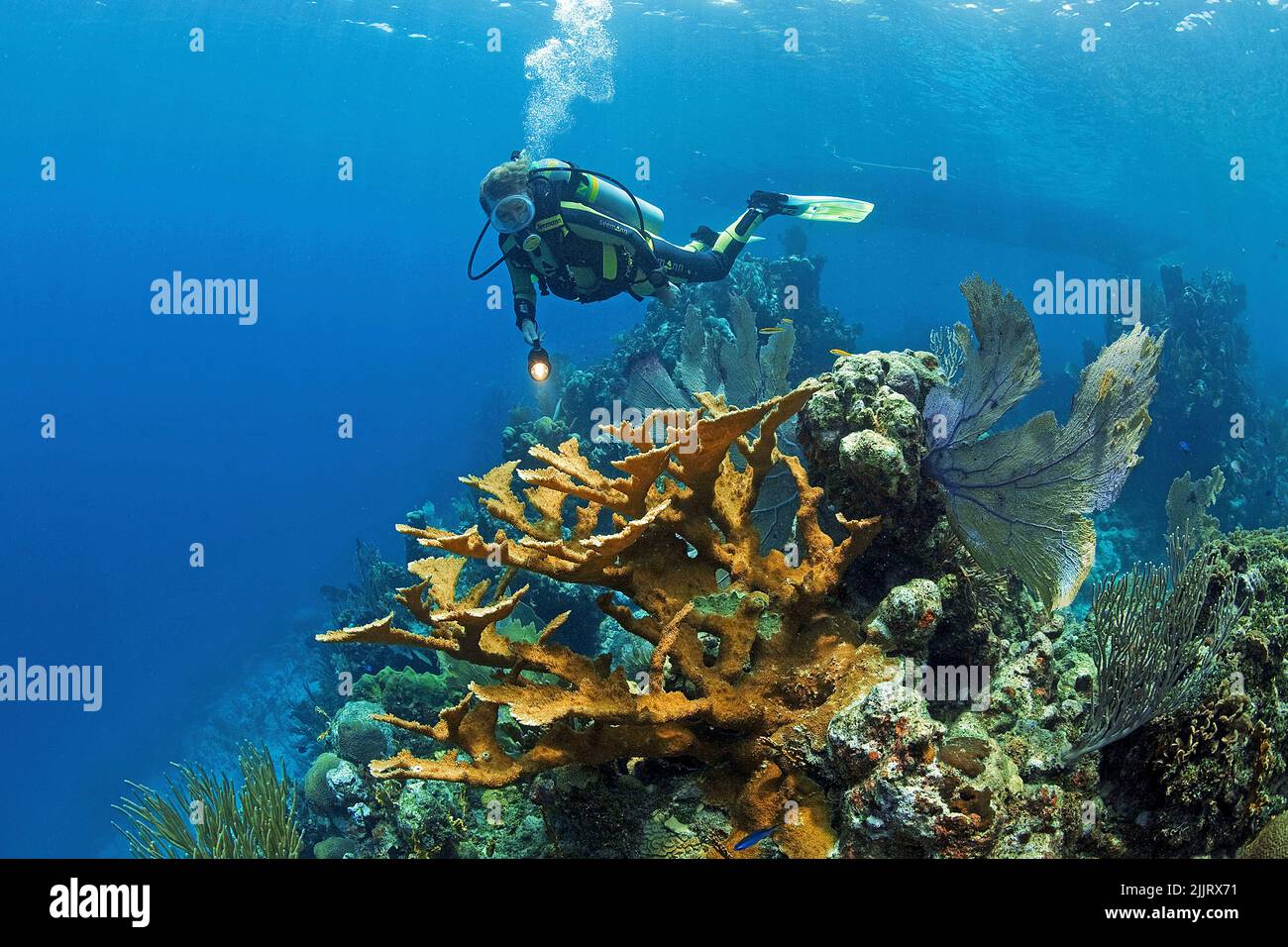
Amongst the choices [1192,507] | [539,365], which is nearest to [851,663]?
[539,365]

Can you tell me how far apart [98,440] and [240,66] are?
56.6 m

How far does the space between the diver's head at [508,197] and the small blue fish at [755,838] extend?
21.4ft

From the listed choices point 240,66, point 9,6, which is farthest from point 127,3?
point 240,66

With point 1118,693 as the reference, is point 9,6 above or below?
above

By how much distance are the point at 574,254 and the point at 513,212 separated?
3.35 ft

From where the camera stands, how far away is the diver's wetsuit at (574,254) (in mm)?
7762

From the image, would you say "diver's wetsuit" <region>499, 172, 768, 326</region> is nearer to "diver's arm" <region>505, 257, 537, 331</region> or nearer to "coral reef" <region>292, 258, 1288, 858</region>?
"diver's arm" <region>505, 257, 537, 331</region>

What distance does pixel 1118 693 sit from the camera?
10.2 ft

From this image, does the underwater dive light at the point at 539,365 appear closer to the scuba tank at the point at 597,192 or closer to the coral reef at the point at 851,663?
the scuba tank at the point at 597,192

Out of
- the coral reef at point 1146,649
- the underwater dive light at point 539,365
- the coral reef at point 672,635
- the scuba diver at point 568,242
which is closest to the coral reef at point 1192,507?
the coral reef at point 1146,649

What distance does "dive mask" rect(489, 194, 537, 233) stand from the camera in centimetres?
723

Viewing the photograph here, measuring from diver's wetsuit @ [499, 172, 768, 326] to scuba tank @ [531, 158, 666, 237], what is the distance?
8 cm
